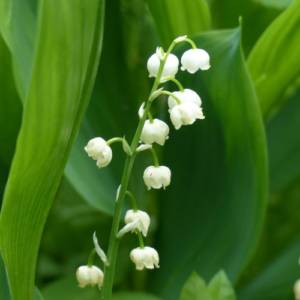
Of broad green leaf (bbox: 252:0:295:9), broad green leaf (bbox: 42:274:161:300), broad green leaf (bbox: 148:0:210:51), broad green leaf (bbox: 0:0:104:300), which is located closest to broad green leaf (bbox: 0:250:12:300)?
broad green leaf (bbox: 0:0:104:300)

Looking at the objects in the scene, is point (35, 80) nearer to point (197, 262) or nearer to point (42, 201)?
point (42, 201)

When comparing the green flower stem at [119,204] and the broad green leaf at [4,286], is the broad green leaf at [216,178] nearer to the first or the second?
the green flower stem at [119,204]

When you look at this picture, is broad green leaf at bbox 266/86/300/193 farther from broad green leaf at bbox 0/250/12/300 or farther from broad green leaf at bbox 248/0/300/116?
broad green leaf at bbox 0/250/12/300

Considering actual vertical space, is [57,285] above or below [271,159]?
below

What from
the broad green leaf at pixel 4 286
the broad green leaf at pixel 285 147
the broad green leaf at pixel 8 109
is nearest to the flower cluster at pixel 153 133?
the broad green leaf at pixel 4 286

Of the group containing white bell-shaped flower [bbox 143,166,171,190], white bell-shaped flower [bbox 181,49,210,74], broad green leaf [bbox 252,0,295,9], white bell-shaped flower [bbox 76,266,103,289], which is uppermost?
broad green leaf [bbox 252,0,295,9]

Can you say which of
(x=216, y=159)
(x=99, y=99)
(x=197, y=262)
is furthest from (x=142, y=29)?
(x=197, y=262)

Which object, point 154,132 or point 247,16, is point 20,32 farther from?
point 247,16
